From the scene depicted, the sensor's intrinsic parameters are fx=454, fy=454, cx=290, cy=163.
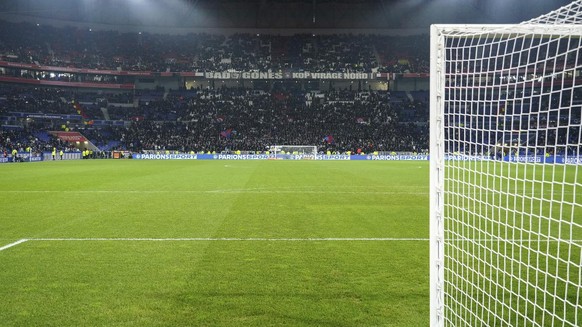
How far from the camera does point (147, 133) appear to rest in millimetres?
46219

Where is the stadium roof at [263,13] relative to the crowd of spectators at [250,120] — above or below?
above

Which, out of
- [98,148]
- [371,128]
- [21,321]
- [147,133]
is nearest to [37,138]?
[98,148]

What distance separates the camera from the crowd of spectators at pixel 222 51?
52375 millimetres

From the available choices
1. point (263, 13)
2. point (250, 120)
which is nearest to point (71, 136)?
point (250, 120)

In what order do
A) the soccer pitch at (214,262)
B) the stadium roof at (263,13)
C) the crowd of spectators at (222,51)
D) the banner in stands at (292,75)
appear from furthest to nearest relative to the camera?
1. the crowd of spectators at (222,51)
2. the banner in stands at (292,75)
3. the stadium roof at (263,13)
4. the soccer pitch at (214,262)

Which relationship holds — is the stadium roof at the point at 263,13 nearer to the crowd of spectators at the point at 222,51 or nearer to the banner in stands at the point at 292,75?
the crowd of spectators at the point at 222,51

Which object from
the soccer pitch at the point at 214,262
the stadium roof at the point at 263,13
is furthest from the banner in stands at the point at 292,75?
the soccer pitch at the point at 214,262

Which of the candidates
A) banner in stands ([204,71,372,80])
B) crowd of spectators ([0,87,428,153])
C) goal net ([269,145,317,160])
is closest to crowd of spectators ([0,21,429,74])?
banner in stands ([204,71,372,80])

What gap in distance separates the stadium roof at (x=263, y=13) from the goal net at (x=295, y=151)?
62.7 ft

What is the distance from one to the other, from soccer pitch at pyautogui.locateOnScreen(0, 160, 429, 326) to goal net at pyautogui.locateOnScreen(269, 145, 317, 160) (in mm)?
30479

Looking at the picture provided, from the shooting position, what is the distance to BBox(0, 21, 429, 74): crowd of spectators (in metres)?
52.4

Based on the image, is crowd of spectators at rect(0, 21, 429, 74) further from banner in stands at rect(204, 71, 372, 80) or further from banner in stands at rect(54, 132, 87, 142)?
banner in stands at rect(54, 132, 87, 142)

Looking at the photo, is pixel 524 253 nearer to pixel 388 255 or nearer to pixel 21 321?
pixel 388 255

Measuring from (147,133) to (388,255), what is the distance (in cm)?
4349
